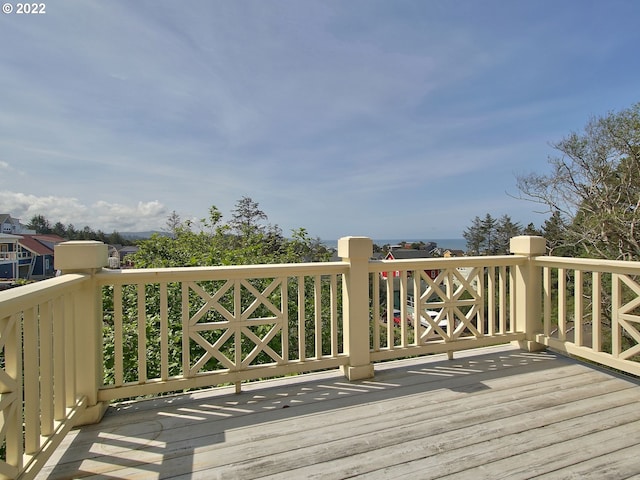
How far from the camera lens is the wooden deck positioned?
1.50 meters

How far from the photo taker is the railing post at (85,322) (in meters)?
1.90

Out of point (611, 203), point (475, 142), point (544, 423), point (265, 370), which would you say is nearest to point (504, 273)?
point (544, 423)

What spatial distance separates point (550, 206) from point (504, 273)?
1030 cm

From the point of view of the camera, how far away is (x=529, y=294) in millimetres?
3133

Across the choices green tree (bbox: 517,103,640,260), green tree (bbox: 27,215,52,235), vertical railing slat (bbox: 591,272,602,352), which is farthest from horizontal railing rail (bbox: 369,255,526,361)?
green tree (bbox: 517,103,640,260)

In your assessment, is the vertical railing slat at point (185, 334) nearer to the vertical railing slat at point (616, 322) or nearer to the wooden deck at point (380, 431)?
the wooden deck at point (380, 431)

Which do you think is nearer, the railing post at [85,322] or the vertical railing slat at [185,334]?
the railing post at [85,322]

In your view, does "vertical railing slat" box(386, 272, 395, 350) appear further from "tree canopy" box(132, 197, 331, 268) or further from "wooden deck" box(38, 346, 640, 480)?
"tree canopy" box(132, 197, 331, 268)

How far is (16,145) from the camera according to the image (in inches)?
290

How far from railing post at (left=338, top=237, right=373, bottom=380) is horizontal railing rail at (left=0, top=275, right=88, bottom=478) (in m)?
1.74

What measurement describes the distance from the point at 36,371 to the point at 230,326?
43.0 inches

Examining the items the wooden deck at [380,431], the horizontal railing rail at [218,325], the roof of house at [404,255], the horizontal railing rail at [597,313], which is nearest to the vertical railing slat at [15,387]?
the wooden deck at [380,431]

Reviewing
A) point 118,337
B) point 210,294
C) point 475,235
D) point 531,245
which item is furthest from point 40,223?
point 475,235

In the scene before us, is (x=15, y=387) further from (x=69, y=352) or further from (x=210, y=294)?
(x=210, y=294)
